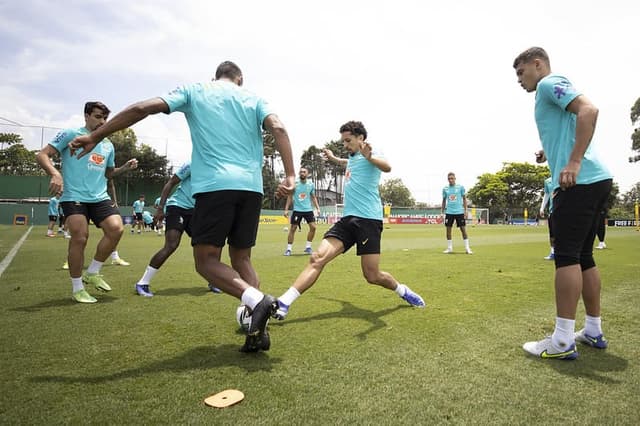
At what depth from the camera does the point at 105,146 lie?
5.50 m

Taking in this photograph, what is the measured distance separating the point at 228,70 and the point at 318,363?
248 cm

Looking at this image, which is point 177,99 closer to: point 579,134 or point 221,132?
point 221,132

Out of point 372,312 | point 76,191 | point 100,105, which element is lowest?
point 372,312

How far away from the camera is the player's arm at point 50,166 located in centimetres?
423

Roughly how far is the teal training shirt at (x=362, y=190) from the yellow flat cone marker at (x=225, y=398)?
261 cm

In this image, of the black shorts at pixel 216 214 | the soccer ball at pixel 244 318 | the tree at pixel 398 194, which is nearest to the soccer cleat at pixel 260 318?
the soccer ball at pixel 244 318

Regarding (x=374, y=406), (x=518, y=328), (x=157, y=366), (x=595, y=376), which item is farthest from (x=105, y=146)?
(x=595, y=376)

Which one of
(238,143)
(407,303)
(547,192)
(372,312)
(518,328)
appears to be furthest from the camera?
(547,192)

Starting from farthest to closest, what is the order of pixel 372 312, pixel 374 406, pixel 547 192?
pixel 547 192 → pixel 372 312 → pixel 374 406

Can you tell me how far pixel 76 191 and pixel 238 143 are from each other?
313cm

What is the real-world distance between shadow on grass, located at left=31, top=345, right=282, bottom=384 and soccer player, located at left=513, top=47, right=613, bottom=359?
2048mm

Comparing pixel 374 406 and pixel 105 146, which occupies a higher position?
pixel 105 146

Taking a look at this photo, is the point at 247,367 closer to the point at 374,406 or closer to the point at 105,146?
the point at 374,406

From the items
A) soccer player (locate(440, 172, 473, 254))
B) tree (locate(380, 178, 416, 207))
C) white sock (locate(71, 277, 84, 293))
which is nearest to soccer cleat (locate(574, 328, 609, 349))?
white sock (locate(71, 277, 84, 293))
